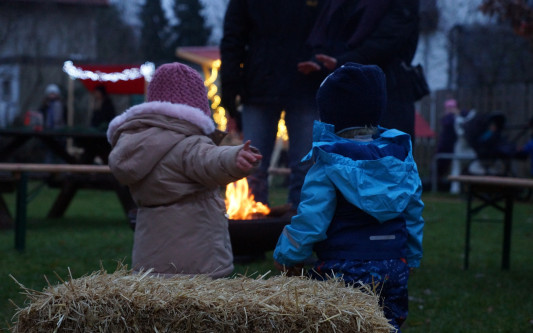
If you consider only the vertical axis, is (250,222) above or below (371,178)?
below

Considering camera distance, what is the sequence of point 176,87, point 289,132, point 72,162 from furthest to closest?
point 72,162 → point 289,132 → point 176,87

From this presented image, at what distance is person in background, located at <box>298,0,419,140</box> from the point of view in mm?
4395

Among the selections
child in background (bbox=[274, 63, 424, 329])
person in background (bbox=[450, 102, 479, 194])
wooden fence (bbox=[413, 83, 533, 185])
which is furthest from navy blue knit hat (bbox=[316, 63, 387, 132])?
wooden fence (bbox=[413, 83, 533, 185])

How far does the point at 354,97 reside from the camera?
2895mm

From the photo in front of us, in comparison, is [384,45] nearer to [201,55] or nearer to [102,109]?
[102,109]

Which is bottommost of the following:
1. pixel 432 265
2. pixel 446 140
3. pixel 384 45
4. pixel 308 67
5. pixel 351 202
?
pixel 432 265

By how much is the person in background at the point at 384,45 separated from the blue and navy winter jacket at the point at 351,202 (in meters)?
1.55

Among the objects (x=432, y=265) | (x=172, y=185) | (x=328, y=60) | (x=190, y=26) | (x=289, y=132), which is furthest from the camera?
(x=190, y=26)

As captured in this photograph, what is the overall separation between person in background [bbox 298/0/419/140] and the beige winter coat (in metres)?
1.37

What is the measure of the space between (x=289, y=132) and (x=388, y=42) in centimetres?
106

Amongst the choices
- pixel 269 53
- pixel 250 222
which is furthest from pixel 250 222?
pixel 269 53

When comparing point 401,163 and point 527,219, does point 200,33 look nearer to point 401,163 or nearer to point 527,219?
point 527,219

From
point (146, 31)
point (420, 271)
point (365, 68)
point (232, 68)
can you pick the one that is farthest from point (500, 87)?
point (146, 31)

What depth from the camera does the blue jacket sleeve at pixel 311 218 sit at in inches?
106
